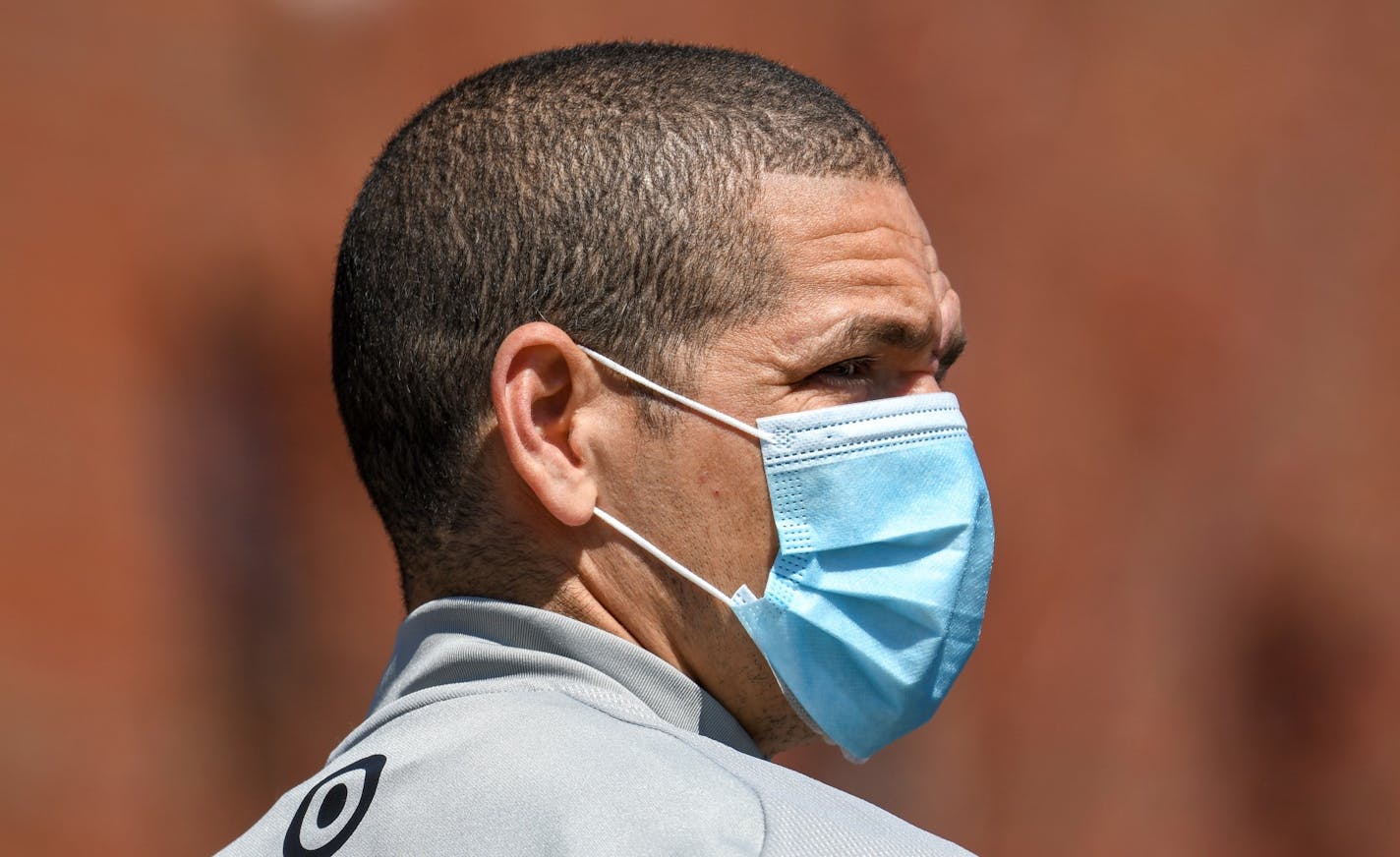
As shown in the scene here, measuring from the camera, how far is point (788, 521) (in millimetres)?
2316

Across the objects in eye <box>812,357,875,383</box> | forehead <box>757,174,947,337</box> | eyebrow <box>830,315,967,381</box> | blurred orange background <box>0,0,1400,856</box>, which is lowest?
blurred orange background <box>0,0,1400,856</box>

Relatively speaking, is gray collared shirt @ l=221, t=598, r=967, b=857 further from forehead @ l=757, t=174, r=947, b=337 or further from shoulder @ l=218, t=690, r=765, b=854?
forehead @ l=757, t=174, r=947, b=337

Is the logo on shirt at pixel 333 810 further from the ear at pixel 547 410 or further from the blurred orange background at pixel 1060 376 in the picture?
the blurred orange background at pixel 1060 376

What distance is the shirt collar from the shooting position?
203cm

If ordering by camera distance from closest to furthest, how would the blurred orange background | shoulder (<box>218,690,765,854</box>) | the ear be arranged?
1. shoulder (<box>218,690,765,854</box>)
2. the ear
3. the blurred orange background

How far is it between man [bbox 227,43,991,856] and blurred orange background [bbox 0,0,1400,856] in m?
3.45

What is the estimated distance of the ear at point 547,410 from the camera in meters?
2.17

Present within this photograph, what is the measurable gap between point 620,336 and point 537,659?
0.53 metres

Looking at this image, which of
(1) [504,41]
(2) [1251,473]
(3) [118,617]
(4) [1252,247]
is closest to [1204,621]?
(2) [1251,473]

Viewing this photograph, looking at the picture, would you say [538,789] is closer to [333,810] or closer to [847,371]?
[333,810]

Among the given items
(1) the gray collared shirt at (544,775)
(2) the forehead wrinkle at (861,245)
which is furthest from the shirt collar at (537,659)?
(2) the forehead wrinkle at (861,245)

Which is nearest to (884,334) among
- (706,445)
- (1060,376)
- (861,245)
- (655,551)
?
(861,245)

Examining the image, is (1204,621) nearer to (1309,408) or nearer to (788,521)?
(1309,408)

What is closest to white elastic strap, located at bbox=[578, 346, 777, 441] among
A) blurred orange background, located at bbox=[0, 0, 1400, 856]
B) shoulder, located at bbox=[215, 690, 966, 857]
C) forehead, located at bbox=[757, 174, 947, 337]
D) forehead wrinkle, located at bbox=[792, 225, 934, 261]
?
forehead, located at bbox=[757, 174, 947, 337]
